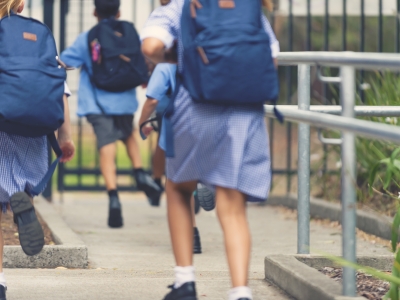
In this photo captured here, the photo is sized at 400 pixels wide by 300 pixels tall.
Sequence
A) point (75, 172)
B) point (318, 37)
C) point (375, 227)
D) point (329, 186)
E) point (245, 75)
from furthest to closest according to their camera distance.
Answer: point (318, 37), point (75, 172), point (329, 186), point (375, 227), point (245, 75)

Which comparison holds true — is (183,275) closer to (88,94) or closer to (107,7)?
(88,94)

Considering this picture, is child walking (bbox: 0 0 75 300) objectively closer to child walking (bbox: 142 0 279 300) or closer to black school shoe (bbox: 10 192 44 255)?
black school shoe (bbox: 10 192 44 255)

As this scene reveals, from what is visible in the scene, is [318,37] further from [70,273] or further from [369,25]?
[70,273]

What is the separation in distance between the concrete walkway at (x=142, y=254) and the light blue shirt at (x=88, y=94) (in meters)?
0.90

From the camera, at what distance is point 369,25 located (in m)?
15.8

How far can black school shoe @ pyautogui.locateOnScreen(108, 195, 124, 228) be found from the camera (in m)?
7.23

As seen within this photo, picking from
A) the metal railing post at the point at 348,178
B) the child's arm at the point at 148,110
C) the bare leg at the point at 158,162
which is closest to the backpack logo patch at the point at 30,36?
the metal railing post at the point at 348,178

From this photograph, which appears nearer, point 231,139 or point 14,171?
point 231,139

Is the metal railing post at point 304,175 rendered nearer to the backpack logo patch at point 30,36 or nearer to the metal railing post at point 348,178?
the metal railing post at point 348,178

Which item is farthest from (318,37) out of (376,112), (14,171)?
(14,171)

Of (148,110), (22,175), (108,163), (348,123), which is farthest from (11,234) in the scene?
(348,123)

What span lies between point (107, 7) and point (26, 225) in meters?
3.51

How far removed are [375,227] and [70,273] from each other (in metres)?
2.50

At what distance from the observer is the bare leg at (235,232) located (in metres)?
3.55
